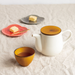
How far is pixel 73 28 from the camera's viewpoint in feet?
3.36

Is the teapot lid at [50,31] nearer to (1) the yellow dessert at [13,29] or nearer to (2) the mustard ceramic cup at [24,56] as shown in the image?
(2) the mustard ceramic cup at [24,56]

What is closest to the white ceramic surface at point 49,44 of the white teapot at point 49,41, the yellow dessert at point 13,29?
the white teapot at point 49,41

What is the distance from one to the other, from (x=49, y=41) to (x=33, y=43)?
17 centimetres

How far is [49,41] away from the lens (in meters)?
0.69

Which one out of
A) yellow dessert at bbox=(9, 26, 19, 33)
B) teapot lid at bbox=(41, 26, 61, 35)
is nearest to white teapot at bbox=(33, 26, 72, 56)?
teapot lid at bbox=(41, 26, 61, 35)

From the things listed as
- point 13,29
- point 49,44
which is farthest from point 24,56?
point 13,29

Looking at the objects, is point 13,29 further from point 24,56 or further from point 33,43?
point 24,56

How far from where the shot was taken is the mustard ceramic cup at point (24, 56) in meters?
0.62

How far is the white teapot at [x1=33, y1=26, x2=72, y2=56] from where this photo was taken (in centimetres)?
68

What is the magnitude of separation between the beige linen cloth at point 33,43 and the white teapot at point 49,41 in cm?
3
